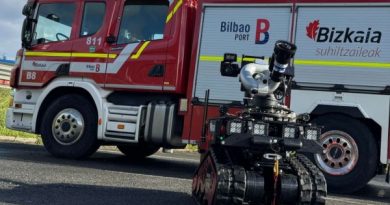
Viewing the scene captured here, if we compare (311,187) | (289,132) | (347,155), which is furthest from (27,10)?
(311,187)

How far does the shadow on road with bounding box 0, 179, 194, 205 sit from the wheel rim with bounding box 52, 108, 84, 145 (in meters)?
2.85

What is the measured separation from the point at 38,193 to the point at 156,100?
3.52 m

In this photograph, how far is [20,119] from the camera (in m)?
9.97

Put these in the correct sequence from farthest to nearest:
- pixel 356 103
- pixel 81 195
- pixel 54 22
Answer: pixel 54 22 < pixel 356 103 < pixel 81 195

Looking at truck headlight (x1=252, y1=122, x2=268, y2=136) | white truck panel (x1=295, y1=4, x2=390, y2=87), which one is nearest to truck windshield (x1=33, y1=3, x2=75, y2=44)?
white truck panel (x1=295, y1=4, x2=390, y2=87)

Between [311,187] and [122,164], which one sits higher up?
[311,187]

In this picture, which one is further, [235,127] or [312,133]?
[312,133]

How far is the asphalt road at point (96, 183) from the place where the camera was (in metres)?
5.79

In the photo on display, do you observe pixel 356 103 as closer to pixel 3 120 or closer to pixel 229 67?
pixel 229 67

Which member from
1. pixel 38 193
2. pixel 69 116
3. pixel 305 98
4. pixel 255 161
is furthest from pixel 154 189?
pixel 69 116

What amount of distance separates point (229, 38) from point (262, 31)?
0.58m

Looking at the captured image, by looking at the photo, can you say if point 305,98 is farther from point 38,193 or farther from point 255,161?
point 38,193

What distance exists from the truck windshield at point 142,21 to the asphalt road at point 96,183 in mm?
2345

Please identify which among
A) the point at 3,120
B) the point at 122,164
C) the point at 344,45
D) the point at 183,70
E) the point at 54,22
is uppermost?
the point at 54,22
